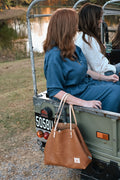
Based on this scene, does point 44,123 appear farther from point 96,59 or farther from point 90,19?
point 90,19

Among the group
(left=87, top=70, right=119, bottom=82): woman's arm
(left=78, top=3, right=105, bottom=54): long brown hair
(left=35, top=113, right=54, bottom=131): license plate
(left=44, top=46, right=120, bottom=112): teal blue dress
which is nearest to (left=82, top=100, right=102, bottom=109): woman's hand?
(left=44, top=46, right=120, bottom=112): teal blue dress

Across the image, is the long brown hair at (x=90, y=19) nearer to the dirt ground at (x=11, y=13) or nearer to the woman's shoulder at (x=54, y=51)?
the woman's shoulder at (x=54, y=51)

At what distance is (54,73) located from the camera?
219cm

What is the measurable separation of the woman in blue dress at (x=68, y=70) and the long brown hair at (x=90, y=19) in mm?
641

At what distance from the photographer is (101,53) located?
9.61ft

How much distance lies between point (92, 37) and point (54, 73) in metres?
0.98

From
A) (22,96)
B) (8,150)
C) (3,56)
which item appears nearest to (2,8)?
(3,56)

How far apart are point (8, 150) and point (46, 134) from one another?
1303 mm

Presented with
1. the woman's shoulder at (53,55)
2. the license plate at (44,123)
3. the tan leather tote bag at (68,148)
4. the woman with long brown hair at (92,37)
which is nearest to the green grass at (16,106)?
the license plate at (44,123)

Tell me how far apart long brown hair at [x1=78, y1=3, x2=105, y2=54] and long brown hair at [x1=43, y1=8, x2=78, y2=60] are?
66cm

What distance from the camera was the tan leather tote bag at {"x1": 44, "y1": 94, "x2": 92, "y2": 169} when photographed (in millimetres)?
1993

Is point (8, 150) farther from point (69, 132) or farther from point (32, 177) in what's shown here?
point (69, 132)

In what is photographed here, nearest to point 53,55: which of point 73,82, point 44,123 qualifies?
point 73,82

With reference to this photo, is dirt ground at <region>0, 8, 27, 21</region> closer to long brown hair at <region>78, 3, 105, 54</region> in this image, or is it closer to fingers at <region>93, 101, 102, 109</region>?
long brown hair at <region>78, 3, 105, 54</region>
